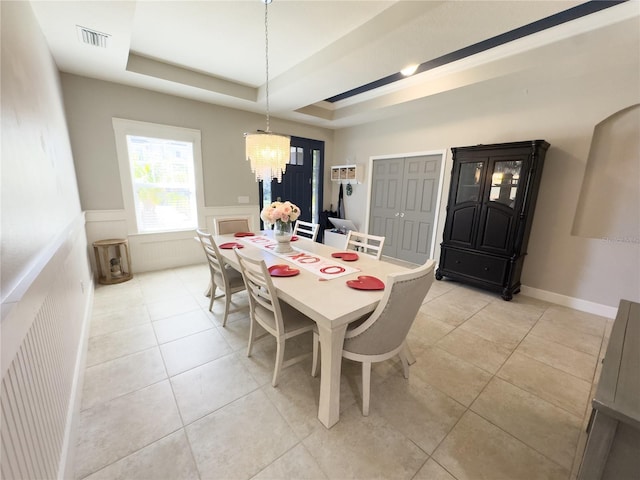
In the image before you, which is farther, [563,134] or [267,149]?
[563,134]

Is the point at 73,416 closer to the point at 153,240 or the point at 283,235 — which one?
the point at 283,235

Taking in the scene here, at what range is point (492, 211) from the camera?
3.20 meters

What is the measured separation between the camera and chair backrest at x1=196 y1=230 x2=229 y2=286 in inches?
88.4

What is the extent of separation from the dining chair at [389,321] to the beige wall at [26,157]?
1451 mm

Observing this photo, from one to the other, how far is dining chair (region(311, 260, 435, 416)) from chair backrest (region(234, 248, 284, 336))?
480 mm

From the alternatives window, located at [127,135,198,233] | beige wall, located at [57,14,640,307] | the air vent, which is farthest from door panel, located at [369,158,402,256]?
the air vent

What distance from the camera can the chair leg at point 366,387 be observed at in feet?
5.00

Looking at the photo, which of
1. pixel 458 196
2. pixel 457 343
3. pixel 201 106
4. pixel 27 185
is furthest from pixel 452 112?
pixel 27 185

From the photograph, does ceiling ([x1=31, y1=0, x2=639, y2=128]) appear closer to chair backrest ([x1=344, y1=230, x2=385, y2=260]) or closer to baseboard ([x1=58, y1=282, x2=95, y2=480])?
chair backrest ([x1=344, y1=230, x2=385, y2=260])

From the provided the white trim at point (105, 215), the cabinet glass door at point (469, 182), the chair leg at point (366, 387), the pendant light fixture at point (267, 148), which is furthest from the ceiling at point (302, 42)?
the chair leg at point (366, 387)

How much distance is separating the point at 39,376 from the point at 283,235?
172 centimetres

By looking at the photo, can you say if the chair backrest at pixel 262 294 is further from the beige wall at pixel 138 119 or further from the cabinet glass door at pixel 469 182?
the cabinet glass door at pixel 469 182

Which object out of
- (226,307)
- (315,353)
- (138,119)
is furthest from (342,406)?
(138,119)

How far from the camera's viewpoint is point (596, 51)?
2350mm
